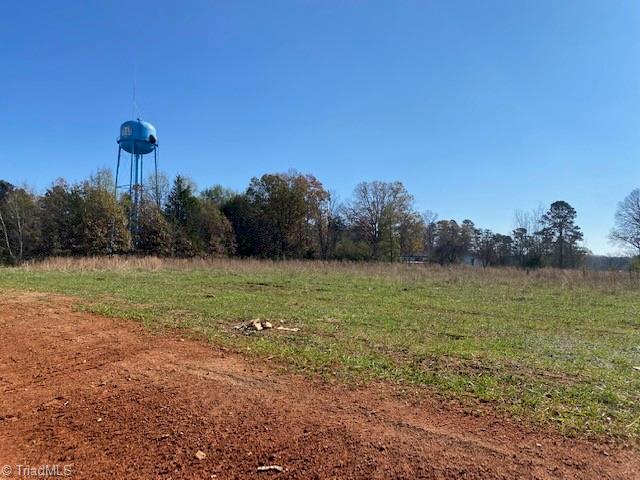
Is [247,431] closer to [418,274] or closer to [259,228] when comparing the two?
[418,274]

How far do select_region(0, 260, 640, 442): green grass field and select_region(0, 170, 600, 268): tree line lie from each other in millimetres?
18441

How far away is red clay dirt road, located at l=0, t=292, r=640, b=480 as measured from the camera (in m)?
2.53

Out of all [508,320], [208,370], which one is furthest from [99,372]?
[508,320]

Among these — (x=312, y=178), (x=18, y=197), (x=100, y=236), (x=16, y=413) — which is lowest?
(x=16, y=413)

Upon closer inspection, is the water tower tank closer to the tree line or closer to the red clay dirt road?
the tree line

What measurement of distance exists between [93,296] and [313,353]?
7.48 m

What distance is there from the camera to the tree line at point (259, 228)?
29.6m

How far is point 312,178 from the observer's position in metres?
40.6

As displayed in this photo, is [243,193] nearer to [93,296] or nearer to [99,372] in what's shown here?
[93,296]

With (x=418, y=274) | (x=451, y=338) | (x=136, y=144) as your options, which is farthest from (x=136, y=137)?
(x=451, y=338)

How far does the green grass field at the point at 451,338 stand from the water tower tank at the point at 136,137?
64.9ft

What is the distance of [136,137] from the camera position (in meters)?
30.2

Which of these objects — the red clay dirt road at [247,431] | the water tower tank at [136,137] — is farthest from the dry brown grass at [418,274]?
the red clay dirt road at [247,431]

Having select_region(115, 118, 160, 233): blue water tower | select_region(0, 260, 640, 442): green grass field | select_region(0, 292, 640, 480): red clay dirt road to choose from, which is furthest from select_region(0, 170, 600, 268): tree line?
select_region(0, 292, 640, 480): red clay dirt road
